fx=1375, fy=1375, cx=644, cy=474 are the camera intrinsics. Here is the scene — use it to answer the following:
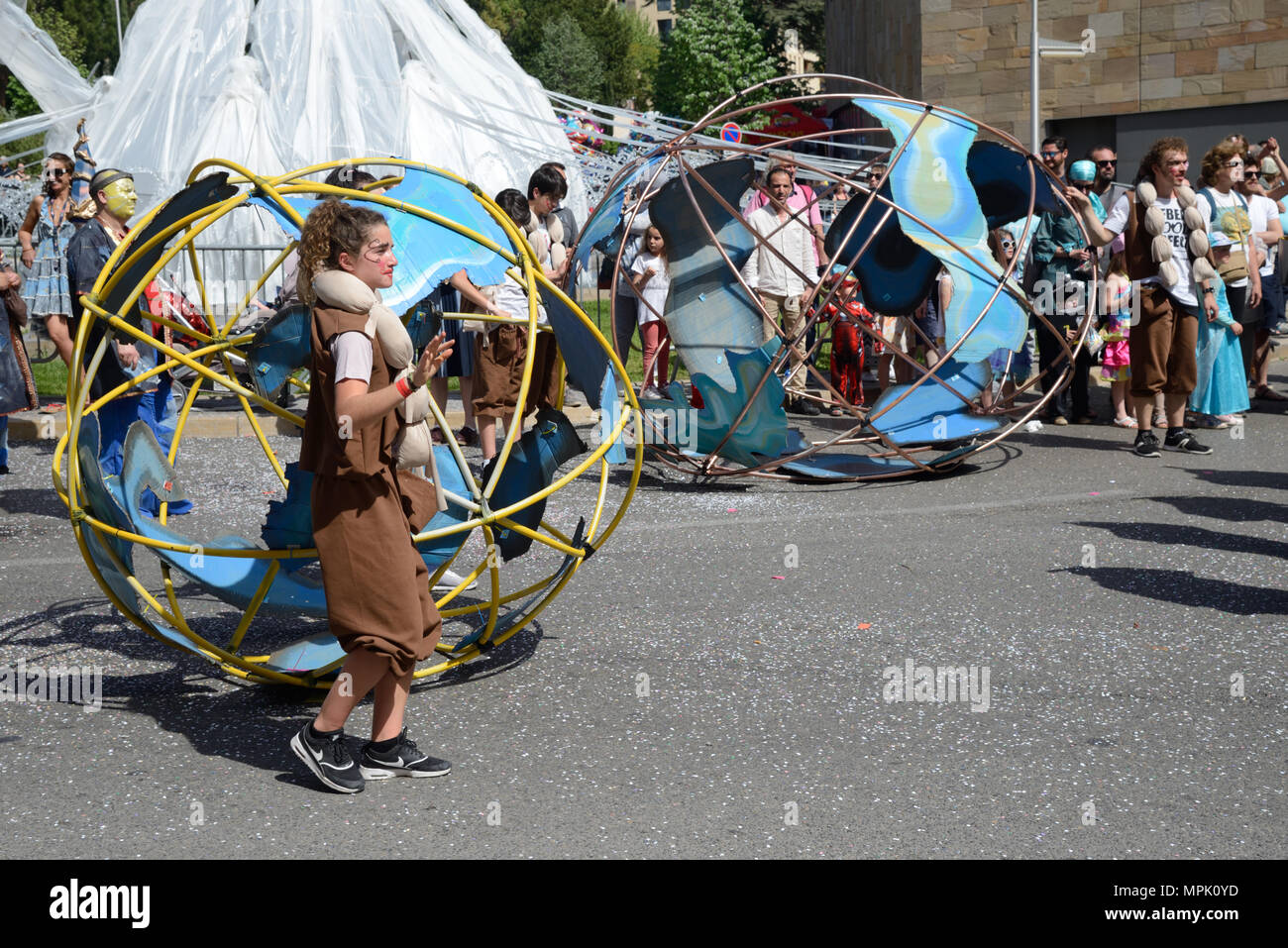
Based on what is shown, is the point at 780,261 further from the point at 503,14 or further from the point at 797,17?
the point at 503,14

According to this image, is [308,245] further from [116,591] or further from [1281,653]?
[1281,653]

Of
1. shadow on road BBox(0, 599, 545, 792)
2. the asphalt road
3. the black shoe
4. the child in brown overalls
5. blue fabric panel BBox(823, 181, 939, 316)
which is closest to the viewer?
the asphalt road

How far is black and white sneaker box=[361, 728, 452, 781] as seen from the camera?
4.18 m

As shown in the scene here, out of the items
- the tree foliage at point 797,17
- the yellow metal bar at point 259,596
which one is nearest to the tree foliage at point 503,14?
the tree foliage at point 797,17

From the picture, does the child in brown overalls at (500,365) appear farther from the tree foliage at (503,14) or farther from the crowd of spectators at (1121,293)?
the tree foliage at (503,14)

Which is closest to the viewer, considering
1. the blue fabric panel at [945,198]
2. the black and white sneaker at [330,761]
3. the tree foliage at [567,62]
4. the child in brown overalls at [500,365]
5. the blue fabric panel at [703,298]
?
the black and white sneaker at [330,761]

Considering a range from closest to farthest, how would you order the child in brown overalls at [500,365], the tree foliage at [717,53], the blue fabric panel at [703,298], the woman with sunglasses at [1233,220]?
the child in brown overalls at [500,365], the blue fabric panel at [703,298], the woman with sunglasses at [1233,220], the tree foliage at [717,53]

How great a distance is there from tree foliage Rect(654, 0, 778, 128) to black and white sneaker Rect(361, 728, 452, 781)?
47326mm

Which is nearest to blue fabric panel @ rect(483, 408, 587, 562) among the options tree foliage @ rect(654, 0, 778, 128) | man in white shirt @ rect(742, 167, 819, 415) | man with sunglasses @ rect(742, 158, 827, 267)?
man in white shirt @ rect(742, 167, 819, 415)

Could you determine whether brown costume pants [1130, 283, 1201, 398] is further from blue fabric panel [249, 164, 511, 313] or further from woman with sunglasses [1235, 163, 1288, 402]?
blue fabric panel [249, 164, 511, 313]

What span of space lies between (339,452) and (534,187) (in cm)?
577

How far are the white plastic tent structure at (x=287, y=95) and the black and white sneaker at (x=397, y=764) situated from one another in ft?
43.0

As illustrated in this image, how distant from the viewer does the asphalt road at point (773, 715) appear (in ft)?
12.4

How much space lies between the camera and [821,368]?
47.2 feet
